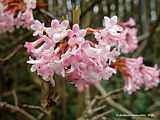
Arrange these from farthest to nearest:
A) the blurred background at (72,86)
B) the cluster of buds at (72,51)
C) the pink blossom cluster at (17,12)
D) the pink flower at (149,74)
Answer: the blurred background at (72,86) < the pink flower at (149,74) < the pink blossom cluster at (17,12) < the cluster of buds at (72,51)

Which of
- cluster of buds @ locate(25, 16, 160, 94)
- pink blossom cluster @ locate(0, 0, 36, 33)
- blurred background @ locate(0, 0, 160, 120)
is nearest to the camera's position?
cluster of buds @ locate(25, 16, 160, 94)

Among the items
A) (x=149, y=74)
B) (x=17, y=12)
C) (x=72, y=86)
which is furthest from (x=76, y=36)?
(x=72, y=86)

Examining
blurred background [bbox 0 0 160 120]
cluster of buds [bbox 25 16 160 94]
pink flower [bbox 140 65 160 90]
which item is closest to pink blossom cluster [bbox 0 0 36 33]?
cluster of buds [bbox 25 16 160 94]

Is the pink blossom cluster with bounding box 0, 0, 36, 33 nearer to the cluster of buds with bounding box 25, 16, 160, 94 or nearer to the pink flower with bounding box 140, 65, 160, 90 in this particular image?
the cluster of buds with bounding box 25, 16, 160, 94

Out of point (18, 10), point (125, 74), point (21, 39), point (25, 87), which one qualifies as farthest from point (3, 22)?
point (25, 87)

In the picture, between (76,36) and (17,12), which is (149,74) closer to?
(17,12)

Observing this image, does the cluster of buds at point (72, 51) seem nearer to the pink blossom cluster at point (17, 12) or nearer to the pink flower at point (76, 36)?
the pink flower at point (76, 36)

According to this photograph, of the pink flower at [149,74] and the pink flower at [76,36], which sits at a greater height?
the pink flower at [76,36]

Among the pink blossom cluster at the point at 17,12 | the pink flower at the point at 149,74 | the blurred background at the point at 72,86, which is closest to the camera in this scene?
the pink blossom cluster at the point at 17,12

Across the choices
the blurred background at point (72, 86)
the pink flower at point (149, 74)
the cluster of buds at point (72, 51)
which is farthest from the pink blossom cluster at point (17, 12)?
the blurred background at point (72, 86)
